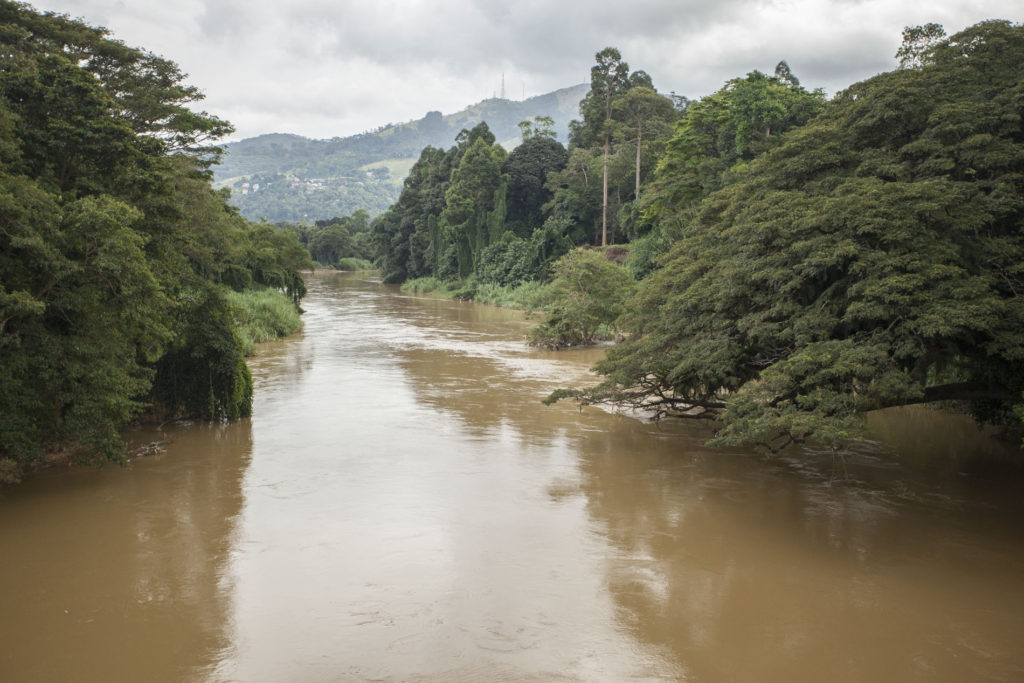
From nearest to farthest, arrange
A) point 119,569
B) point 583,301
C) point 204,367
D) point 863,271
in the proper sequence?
1. point 119,569
2. point 863,271
3. point 204,367
4. point 583,301

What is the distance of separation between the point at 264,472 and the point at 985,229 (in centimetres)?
1273

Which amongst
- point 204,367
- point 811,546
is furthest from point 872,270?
point 204,367

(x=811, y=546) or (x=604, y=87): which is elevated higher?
(x=604, y=87)

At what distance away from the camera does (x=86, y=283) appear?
10508 millimetres

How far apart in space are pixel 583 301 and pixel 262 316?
14780mm

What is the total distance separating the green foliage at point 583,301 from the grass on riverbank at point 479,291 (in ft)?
45.0

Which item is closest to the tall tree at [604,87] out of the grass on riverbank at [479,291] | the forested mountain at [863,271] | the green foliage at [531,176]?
the green foliage at [531,176]

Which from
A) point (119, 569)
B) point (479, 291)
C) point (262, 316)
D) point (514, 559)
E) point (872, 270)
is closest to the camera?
point (119, 569)

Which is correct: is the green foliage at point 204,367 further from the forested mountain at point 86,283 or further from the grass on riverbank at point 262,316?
the grass on riverbank at point 262,316

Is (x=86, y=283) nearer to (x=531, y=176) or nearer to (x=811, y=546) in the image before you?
(x=811, y=546)

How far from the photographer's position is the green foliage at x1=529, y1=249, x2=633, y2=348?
28938 millimetres

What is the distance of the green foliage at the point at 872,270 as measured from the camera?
9.51 metres

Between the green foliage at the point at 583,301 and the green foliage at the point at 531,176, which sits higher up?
the green foliage at the point at 531,176

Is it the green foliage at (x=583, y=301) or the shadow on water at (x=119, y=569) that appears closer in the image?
the shadow on water at (x=119, y=569)
